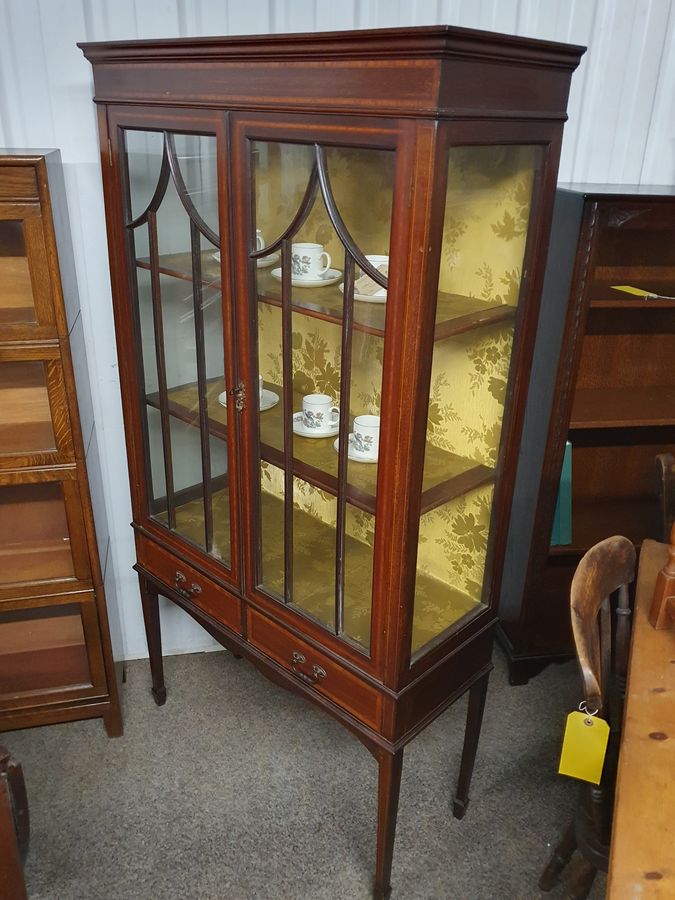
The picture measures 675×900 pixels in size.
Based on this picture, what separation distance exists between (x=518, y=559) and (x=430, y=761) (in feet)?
1.95

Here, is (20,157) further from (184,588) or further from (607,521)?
(607,521)

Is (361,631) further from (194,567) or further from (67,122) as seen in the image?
(67,122)

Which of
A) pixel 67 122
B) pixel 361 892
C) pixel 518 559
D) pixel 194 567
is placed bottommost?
pixel 361 892

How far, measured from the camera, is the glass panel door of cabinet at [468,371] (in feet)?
3.77

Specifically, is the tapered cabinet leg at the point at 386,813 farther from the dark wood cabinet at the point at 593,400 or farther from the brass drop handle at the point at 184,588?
the dark wood cabinet at the point at 593,400

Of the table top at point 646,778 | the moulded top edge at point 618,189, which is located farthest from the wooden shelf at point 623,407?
the table top at point 646,778

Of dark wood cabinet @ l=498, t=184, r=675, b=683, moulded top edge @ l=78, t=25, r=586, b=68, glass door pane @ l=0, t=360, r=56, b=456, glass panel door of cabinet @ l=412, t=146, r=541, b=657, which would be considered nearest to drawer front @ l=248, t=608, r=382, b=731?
glass panel door of cabinet @ l=412, t=146, r=541, b=657

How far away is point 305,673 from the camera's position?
1.48 metres

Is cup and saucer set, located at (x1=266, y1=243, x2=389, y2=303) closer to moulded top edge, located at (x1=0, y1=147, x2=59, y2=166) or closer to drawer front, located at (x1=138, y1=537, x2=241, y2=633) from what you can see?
moulded top edge, located at (x1=0, y1=147, x2=59, y2=166)

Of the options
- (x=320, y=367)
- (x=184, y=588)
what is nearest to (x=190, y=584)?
(x=184, y=588)

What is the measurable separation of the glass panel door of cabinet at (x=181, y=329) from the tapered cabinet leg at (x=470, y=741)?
62cm

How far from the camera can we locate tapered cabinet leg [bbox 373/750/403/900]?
1380 mm

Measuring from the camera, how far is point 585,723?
1096 millimetres

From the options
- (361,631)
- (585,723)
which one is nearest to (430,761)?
(361,631)
